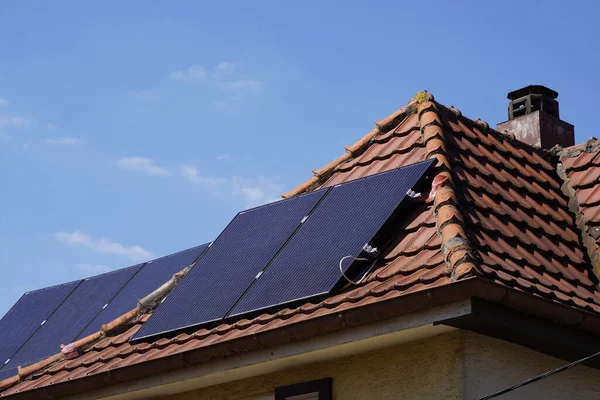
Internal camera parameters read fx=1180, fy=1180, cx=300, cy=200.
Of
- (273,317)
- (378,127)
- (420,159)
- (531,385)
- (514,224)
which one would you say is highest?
(378,127)

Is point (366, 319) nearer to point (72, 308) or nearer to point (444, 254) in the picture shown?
point (444, 254)

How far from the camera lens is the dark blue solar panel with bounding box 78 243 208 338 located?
13.9m

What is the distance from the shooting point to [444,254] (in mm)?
9555

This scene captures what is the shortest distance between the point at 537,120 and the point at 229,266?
197 inches

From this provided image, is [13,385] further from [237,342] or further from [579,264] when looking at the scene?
[579,264]

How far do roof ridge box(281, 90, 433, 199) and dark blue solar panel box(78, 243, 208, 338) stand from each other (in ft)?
6.10

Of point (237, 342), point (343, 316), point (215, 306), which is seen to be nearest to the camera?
point (343, 316)

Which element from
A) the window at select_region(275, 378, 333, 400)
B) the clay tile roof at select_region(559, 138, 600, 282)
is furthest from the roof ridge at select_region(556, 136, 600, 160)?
the window at select_region(275, 378, 333, 400)

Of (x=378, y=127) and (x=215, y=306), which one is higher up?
(x=378, y=127)

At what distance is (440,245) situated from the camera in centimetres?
998

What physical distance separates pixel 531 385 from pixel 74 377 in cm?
433

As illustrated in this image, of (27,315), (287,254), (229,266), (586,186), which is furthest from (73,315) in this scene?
(586,186)

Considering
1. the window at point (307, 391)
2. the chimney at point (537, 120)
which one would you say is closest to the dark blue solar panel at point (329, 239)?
the window at point (307, 391)

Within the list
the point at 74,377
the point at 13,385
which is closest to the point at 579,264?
the point at 74,377
